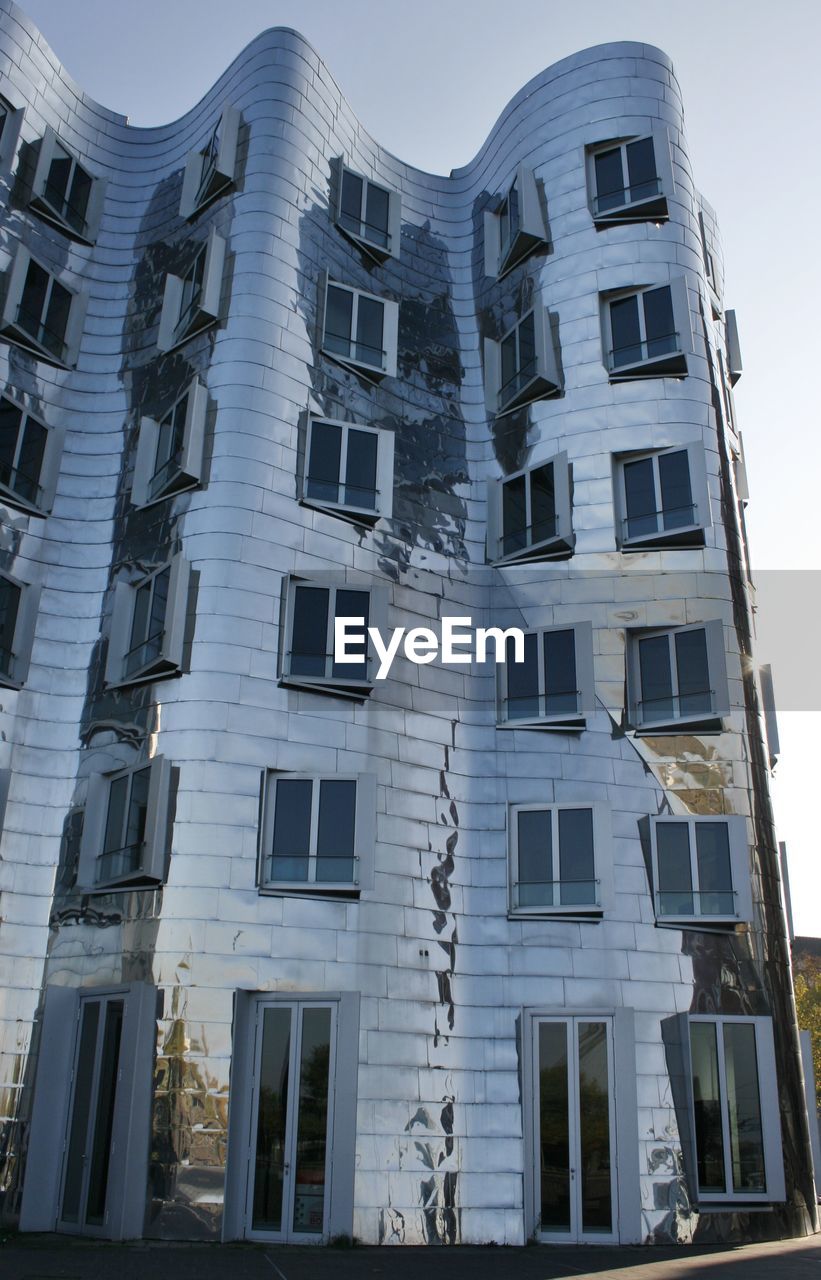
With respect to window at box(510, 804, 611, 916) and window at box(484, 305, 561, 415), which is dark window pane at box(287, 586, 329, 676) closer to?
window at box(510, 804, 611, 916)

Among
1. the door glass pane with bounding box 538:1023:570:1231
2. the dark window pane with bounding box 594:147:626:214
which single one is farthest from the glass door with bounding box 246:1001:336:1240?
the dark window pane with bounding box 594:147:626:214

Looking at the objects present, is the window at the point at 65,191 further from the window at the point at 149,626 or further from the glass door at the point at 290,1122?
the glass door at the point at 290,1122

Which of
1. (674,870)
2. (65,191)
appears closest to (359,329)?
(65,191)

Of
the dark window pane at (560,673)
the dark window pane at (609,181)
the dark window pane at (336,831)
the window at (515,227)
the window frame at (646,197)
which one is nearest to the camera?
the dark window pane at (336,831)

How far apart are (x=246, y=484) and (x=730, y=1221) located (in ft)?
53.0

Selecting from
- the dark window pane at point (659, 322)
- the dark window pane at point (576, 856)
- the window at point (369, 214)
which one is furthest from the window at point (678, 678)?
the window at point (369, 214)

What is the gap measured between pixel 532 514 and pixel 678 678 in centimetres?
510

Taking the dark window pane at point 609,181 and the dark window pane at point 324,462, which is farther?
the dark window pane at point 609,181

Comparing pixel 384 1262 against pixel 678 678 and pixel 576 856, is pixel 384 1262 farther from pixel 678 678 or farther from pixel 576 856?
pixel 678 678

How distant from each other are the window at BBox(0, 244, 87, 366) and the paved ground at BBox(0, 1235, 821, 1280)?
57.6 feet

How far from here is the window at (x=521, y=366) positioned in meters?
26.1

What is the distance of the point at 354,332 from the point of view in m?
25.7

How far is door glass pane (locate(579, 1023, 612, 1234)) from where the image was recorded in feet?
63.8

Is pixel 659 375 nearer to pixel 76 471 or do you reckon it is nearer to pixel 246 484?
pixel 246 484
